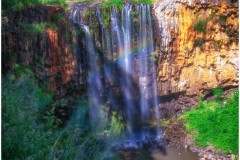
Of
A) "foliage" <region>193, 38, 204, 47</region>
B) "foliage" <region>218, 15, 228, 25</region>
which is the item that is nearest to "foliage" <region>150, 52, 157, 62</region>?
"foliage" <region>193, 38, 204, 47</region>

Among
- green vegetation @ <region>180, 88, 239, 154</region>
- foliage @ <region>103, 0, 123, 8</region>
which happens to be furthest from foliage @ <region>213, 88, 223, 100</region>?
foliage @ <region>103, 0, 123, 8</region>

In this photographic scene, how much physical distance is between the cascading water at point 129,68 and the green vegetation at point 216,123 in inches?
51.9

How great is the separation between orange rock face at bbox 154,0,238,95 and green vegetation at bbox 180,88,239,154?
0.94m

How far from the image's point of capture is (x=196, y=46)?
11969 millimetres

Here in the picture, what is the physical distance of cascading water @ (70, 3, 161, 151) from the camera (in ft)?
35.3

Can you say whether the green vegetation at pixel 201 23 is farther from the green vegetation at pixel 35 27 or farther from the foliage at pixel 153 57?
the green vegetation at pixel 35 27

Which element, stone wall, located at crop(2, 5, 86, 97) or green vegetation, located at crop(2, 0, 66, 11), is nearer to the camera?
green vegetation, located at crop(2, 0, 66, 11)

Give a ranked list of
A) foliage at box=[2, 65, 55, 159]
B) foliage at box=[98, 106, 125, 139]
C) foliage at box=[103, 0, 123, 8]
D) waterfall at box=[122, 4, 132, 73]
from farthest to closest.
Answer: waterfall at box=[122, 4, 132, 73] → foliage at box=[103, 0, 123, 8] → foliage at box=[98, 106, 125, 139] → foliage at box=[2, 65, 55, 159]

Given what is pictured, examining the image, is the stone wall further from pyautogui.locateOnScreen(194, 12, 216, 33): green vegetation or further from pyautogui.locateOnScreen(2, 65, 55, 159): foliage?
pyautogui.locateOnScreen(194, 12, 216, 33): green vegetation

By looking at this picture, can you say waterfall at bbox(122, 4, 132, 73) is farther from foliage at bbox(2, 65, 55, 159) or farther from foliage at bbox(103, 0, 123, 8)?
foliage at bbox(2, 65, 55, 159)

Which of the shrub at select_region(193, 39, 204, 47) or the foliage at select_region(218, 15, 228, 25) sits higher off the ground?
the foliage at select_region(218, 15, 228, 25)

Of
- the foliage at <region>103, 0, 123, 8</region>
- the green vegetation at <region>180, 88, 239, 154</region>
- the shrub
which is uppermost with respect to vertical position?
the foliage at <region>103, 0, 123, 8</region>

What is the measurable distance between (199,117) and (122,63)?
11.1 feet

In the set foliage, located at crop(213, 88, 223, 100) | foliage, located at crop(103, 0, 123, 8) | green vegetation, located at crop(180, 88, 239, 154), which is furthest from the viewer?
foliage, located at crop(213, 88, 223, 100)
